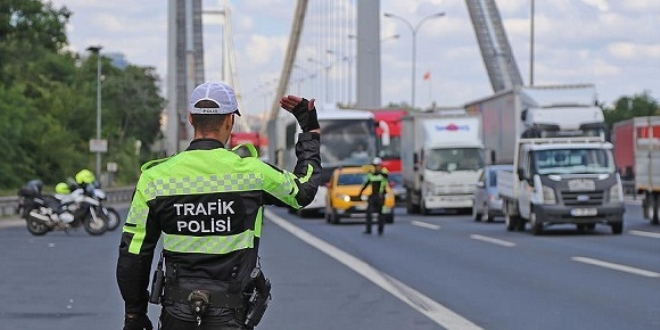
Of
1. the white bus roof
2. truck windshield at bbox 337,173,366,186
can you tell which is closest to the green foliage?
the white bus roof

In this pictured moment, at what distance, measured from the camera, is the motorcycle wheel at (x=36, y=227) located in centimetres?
3341

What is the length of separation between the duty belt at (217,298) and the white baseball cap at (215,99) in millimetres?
701

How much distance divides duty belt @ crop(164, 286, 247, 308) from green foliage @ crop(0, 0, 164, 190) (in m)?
58.7

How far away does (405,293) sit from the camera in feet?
55.8

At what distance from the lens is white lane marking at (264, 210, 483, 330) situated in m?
13.7

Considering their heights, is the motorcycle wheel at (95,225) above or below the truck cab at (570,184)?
below

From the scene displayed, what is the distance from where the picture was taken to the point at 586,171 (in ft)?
103

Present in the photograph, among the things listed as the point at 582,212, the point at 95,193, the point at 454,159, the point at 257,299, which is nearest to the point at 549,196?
the point at 582,212

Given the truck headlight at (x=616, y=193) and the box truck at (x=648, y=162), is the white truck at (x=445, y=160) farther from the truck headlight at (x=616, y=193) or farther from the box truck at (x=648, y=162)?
the truck headlight at (x=616, y=193)

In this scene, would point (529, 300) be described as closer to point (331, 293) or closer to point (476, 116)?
point (331, 293)

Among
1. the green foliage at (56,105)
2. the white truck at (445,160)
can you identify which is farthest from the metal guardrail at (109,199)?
the white truck at (445,160)

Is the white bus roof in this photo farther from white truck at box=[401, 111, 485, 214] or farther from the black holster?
the black holster

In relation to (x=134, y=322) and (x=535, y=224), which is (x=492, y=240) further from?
(x=134, y=322)

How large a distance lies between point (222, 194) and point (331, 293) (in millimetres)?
11053
